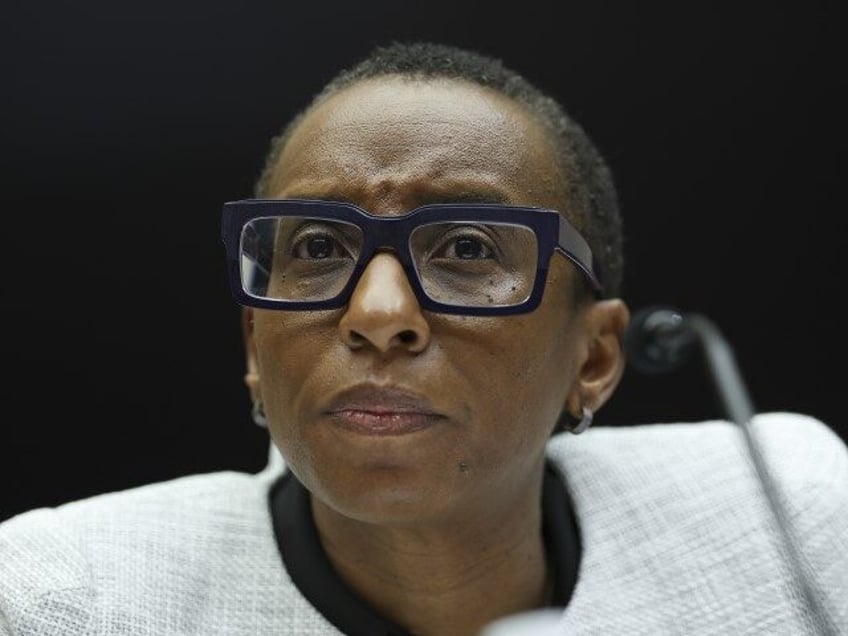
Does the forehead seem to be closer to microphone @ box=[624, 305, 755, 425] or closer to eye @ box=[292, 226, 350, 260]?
eye @ box=[292, 226, 350, 260]

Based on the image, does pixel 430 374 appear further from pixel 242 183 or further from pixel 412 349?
pixel 242 183

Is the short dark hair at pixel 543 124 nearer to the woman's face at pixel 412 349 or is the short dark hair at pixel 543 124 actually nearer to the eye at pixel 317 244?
the woman's face at pixel 412 349

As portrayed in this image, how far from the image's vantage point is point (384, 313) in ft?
3.99

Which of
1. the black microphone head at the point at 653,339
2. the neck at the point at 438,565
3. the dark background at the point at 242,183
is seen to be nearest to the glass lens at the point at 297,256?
the neck at the point at 438,565

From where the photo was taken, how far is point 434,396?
48.7 inches

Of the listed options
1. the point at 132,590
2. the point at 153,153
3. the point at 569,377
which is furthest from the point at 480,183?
the point at 153,153

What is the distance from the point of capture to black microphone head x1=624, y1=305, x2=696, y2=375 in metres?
1.56

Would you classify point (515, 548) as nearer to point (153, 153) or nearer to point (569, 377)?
point (569, 377)

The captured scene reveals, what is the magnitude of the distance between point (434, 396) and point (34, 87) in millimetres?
927

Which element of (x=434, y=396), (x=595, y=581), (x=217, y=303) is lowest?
(x=595, y=581)

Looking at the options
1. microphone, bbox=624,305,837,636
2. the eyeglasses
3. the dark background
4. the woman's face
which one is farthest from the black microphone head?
the dark background

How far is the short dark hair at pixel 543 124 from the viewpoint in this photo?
4.81 feet

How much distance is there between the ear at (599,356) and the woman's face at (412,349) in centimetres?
5

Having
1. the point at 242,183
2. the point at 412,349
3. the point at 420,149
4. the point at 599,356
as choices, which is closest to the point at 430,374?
the point at 412,349
